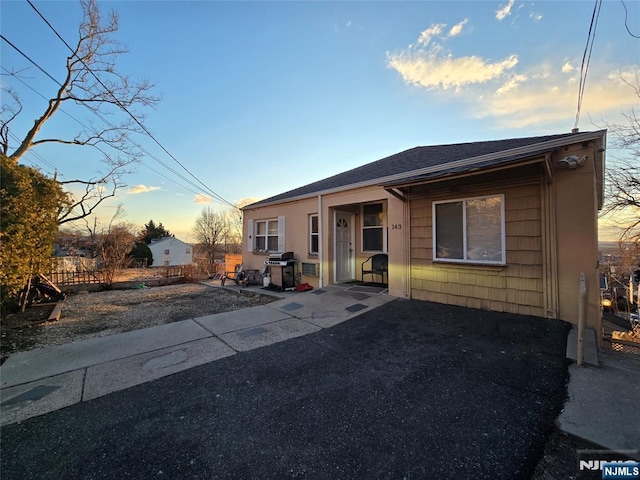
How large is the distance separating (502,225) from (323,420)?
15.3 feet

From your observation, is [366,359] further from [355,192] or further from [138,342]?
[355,192]

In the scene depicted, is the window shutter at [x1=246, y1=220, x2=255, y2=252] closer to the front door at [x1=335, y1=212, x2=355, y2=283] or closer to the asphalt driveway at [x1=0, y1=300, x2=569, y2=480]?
the front door at [x1=335, y1=212, x2=355, y2=283]

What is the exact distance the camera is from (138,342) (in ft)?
14.3

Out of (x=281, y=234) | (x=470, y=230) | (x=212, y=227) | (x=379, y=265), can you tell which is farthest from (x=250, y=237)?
(x=212, y=227)

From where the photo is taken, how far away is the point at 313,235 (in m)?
8.66

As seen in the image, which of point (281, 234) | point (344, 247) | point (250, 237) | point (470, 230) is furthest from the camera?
point (250, 237)

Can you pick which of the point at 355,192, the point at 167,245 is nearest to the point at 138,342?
the point at 355,192

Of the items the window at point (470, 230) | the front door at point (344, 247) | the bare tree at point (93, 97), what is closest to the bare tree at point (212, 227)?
the bare tree at point (93, 97)

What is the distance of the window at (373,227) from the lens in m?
7.97

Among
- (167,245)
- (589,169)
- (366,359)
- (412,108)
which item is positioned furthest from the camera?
(167,245)

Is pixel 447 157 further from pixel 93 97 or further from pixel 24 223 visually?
pixel 93 97

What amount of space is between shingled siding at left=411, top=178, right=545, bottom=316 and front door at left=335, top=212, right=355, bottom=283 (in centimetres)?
301

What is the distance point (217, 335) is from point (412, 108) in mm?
8669

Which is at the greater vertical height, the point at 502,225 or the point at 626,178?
the point at 626,178
